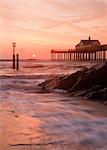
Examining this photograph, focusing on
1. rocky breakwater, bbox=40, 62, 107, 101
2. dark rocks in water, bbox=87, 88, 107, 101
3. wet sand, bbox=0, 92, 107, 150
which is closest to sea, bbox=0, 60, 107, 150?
wet sand, bbox=0, 92, 107, 150

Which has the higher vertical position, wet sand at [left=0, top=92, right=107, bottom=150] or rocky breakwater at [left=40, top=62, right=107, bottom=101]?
rocky breakwater at [left=40, top=62, right=107, bottom=101]

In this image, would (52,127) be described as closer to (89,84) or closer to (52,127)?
(52,127)

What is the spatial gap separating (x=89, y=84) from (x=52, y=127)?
4415mm

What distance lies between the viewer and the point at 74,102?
288 inches

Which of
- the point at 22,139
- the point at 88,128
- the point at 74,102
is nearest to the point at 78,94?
the point at 74,102

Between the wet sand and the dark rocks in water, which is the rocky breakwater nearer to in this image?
the dark rocks in water

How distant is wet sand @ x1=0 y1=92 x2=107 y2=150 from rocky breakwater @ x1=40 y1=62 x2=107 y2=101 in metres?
1.24

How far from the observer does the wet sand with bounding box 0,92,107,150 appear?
369 cm

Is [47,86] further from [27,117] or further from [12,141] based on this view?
[12,141]

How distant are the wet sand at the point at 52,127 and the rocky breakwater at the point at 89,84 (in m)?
1.24

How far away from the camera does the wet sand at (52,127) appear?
3.69 meters

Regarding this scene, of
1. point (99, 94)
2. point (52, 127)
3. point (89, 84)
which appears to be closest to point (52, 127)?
point (52, 127)

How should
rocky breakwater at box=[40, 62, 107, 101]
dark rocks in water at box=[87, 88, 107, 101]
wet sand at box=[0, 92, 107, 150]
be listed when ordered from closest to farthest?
wet sand at box=[0, 92, 107, 150] → dark rocks in water at box=[87, 88, 107, 101] → rocky breakwater at box=[40, 62, 107, 101]

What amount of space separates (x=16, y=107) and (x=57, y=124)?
1802 mm
